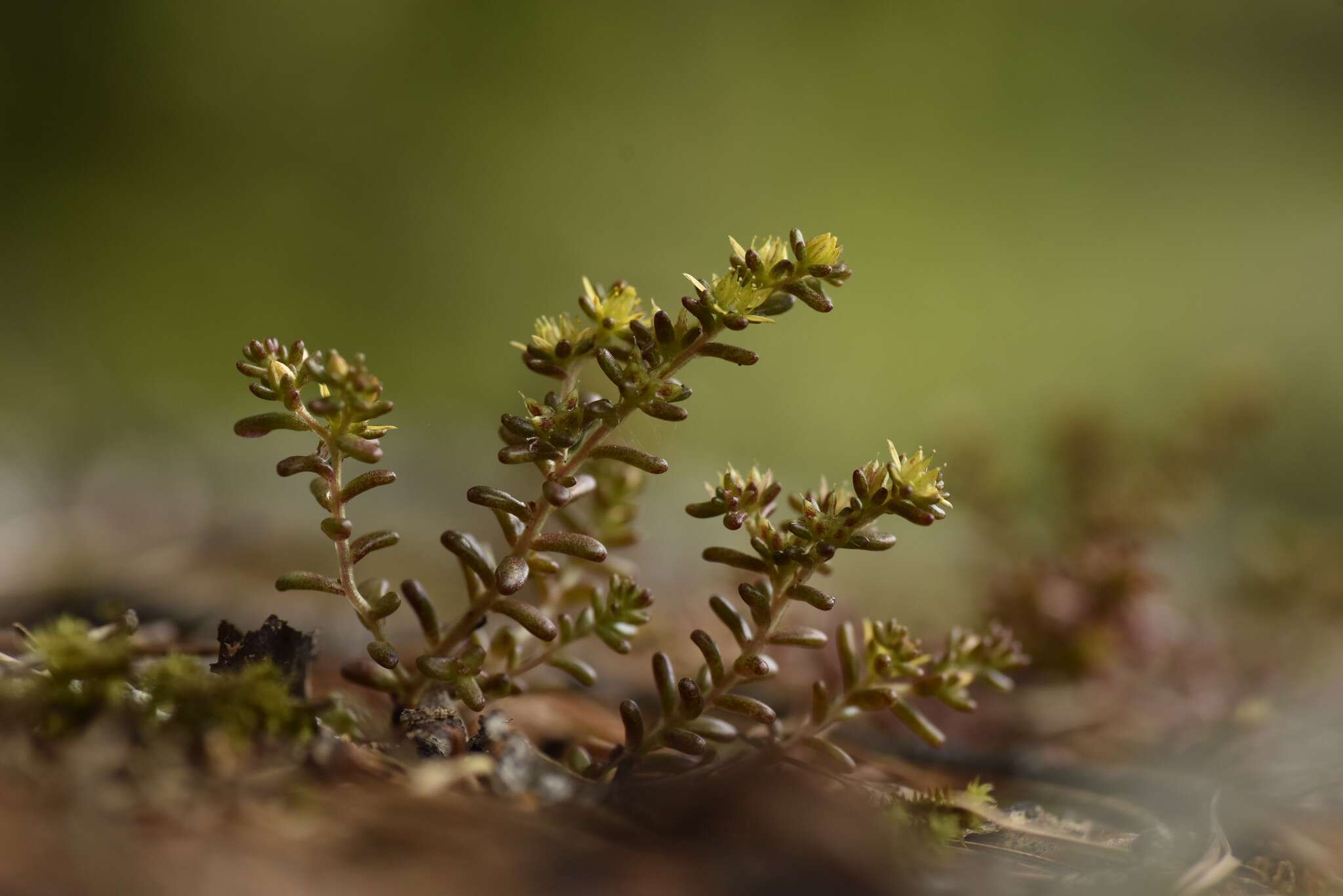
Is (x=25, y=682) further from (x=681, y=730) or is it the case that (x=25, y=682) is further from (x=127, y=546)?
(x=127, y=546)

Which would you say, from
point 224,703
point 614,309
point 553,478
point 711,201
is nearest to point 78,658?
point 224,703

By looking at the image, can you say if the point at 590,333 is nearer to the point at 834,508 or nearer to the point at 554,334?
the point at 554,334

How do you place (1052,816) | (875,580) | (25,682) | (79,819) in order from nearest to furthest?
(79,819)
(25,682)
(1052,816)
(875,580)

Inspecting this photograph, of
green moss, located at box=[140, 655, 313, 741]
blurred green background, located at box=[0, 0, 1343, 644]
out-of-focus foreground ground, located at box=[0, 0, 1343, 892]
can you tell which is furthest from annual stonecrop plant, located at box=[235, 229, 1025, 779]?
blurred green background, located at box=[0, 0, 1343, 644]

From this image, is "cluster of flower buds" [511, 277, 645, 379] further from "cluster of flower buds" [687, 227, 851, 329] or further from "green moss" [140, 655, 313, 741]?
"green moss" [140, 655, 313, 741]

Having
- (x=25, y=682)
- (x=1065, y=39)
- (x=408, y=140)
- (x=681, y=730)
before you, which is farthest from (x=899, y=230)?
(x=25, y=682)
